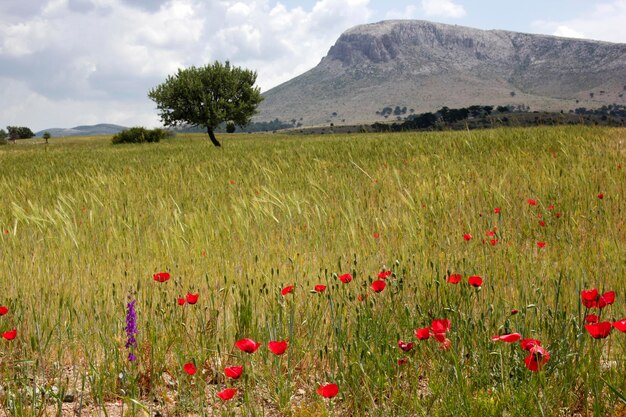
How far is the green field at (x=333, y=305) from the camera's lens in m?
2.31

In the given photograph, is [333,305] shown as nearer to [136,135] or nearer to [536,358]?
[536,358]

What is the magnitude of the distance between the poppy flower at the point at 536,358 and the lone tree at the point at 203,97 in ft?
126

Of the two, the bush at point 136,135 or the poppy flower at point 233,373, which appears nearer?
the poppy flower at point 233,373

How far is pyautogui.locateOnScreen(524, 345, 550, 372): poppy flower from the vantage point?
70.0 inches

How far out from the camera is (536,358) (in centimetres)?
186

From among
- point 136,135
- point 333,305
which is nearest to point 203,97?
point 136,135

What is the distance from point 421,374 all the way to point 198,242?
8.74ft

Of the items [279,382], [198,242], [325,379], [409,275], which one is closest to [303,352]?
[325,379]

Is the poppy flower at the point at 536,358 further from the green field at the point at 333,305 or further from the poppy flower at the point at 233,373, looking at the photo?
the poppy flower at the point at 233,373

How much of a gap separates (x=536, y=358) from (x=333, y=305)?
1.38m

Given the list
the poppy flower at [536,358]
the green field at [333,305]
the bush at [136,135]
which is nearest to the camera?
the poppy flower at [536,358]

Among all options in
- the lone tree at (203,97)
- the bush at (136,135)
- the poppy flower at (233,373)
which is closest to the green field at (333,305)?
the poppy flower at (233,373)

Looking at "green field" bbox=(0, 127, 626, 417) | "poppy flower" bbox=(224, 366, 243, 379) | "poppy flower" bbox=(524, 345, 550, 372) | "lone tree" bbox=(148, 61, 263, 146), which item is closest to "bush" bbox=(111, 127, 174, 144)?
"lone tree" bbox=(148, 61, 263, 146)

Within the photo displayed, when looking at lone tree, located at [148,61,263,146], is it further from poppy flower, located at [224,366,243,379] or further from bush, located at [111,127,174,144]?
poppy flower, located at [224,366,243,379]
